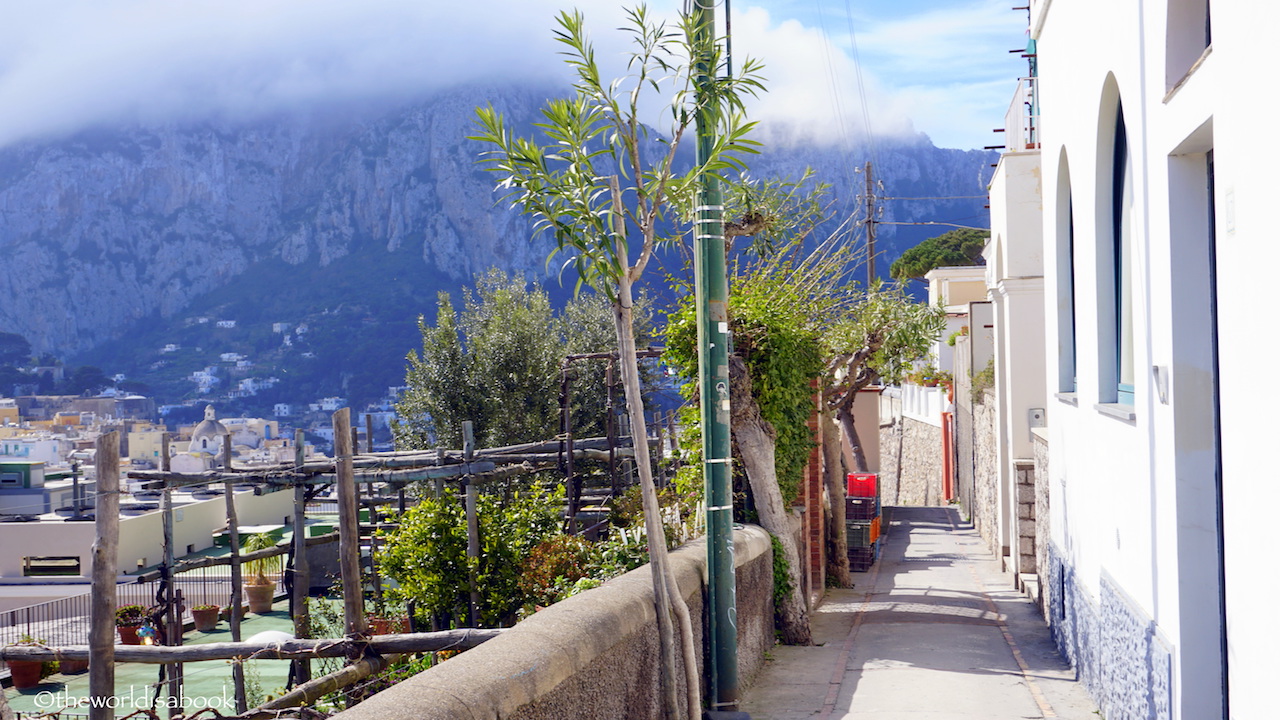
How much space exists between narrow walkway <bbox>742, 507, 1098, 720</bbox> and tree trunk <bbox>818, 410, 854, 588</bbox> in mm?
423

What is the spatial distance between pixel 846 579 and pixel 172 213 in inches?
5288

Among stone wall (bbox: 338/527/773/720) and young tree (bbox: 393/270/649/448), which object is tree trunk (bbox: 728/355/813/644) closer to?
stone wall (bbox: 338/527/773/720)

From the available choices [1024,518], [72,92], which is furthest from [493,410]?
[72,92]

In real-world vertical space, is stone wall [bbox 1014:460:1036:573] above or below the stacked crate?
above

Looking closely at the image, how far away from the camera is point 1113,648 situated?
22.1 feet

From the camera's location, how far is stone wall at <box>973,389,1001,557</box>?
17.8 m

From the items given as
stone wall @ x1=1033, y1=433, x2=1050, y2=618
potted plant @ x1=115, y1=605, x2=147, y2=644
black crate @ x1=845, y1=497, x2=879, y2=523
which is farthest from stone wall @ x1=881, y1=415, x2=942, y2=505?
potted plant @ x1=115, y1=605, x2=147, y2=644

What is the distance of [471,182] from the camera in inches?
4825

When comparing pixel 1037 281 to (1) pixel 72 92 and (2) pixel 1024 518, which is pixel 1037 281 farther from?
(1) pixel 72 92

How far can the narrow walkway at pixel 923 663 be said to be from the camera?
291 inches

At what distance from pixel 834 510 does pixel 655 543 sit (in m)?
11.8

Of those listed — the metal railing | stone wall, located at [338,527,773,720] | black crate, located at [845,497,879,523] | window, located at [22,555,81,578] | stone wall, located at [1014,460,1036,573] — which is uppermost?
the metal railing

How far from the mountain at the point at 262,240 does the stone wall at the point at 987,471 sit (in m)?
89.3

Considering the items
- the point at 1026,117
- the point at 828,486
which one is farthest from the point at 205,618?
the point at 1026,117
